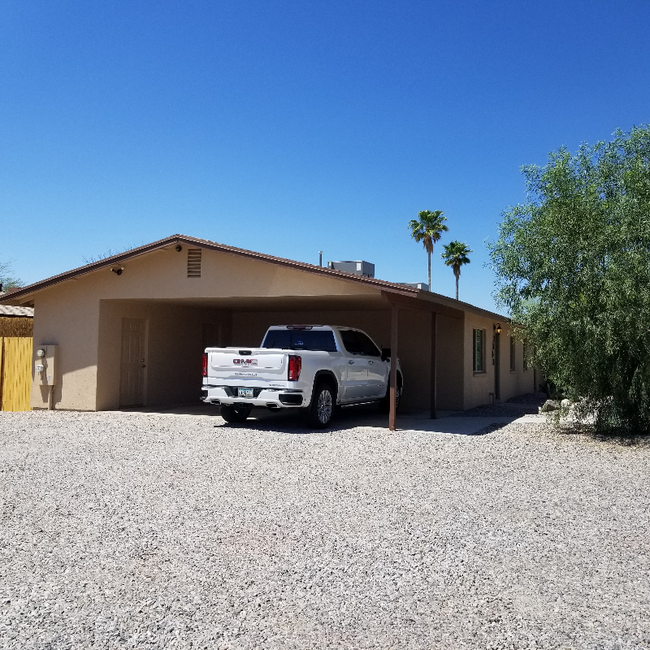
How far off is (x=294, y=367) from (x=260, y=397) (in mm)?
864

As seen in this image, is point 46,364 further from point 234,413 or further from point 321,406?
point 321,406

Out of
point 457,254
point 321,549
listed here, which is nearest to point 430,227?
point 457,254

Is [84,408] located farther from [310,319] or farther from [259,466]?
[259,466]

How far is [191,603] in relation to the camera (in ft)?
14.5

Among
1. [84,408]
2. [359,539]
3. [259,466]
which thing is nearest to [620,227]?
[259,466]

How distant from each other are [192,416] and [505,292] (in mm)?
7148

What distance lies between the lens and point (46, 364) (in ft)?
53.3

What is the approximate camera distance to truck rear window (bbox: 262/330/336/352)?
14.1 m

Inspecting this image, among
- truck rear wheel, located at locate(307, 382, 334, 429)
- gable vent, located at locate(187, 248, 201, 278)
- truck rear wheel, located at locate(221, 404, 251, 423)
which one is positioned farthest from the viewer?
gable vent, located at locate(187, 248, 201, 278)

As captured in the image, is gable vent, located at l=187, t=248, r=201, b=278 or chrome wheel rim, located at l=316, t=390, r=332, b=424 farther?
gable vent, located at l=187, t=248, r=201, b=278

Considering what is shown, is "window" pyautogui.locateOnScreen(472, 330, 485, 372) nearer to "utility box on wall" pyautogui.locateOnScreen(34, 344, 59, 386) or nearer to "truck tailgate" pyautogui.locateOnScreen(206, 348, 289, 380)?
"truck tailgate" pyautogui.locateOnScreen(206, 348, 289, 380)

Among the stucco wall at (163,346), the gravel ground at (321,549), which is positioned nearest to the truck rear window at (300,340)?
the gravel ground at (321,549)

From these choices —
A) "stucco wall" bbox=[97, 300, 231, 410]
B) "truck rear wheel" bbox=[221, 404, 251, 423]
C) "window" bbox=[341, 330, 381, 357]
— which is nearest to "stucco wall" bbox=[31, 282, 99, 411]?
"stucco wall" bbox=[97, 300, 231, 410]

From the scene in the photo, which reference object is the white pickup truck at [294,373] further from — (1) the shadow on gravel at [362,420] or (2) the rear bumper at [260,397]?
(1) the shadow on gravel at [362,420]
